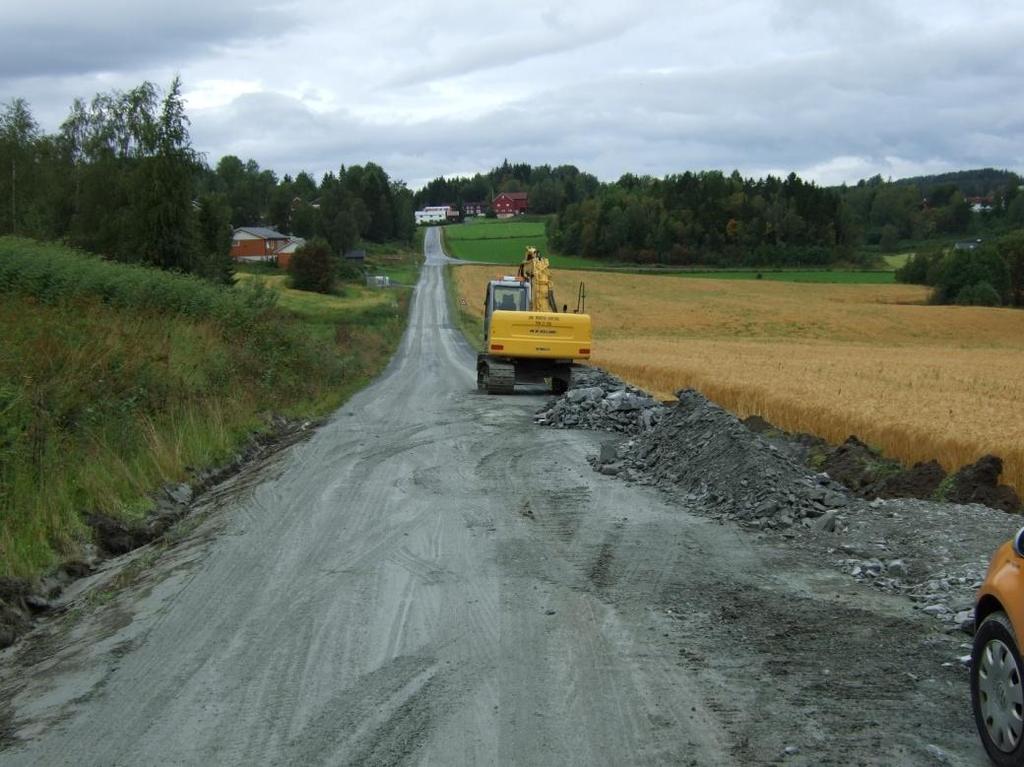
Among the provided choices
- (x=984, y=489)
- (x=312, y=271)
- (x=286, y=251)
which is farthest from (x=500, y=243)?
(x=984, y=489)

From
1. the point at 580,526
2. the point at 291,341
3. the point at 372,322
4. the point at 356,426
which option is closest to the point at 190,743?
the point at 580,526

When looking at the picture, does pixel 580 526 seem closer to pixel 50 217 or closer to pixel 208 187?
pixel 50 217

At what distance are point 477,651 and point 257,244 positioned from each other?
374 ft

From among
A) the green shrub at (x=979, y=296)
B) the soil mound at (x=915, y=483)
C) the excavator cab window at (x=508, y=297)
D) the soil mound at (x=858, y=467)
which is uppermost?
the excavator cab window at (x=508, y=297)

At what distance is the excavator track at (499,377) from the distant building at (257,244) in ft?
301

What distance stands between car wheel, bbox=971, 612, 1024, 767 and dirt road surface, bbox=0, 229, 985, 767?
0.62 feet

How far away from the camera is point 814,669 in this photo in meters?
5.89

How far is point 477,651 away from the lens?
616 cm

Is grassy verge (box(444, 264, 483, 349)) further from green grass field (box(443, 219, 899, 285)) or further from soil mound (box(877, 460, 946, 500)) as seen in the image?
soil mound (box(877, 460, 946, 500))

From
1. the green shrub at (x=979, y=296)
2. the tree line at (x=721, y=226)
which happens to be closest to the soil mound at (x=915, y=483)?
the green shrub at (x=979, y=296)

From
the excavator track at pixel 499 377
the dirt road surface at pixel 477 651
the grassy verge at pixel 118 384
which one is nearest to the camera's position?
the dirt road surface at pixel 477 651

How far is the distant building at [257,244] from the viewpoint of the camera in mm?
113500

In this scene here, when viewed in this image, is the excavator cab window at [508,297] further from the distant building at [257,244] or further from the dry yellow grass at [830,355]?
the distant building at [257,244]

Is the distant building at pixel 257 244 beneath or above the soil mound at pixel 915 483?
above
